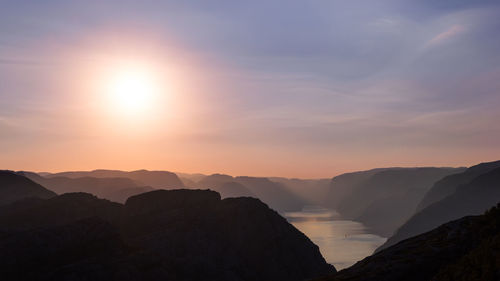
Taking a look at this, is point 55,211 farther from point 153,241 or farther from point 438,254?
point 438,254

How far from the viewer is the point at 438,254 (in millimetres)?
41656

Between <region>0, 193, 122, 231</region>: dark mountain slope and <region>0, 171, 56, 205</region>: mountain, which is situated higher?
<region>0, 171, 56, 205</region>: mountain

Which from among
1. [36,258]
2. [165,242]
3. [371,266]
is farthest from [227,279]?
[371,266]

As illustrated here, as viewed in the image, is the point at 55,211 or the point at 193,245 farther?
the point at 55,211

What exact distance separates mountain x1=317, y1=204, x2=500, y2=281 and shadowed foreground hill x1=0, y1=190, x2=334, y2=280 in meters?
38.7

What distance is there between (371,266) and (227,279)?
39.0m

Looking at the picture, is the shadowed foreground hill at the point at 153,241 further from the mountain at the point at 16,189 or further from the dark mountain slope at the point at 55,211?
the mountain at the point at 16,189

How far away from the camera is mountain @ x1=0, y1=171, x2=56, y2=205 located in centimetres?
12738

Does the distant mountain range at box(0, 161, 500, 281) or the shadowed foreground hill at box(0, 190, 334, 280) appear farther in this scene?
the shadowed foreground hill at box(0, 190, 334, 280)

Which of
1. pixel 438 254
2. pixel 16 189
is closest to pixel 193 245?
pixel 438 254

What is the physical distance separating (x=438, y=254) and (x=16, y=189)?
137 m

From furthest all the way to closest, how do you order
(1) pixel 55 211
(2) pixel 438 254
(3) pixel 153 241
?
1. (1) pixel 55 211
2. (3) pixel 153 241
3. (2) pixel 438 254

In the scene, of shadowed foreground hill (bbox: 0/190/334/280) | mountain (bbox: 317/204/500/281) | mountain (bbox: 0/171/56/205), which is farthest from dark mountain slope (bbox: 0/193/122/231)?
mountain (bbox: 317/204/500/281)

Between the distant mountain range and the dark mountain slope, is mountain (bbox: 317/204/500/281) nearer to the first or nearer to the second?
the distant mountain range
